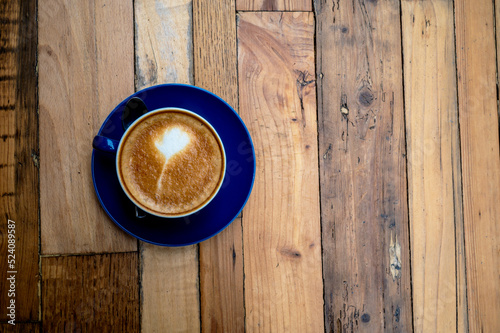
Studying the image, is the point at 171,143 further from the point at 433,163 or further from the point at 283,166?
the point at 433,163

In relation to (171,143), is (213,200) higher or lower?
lower

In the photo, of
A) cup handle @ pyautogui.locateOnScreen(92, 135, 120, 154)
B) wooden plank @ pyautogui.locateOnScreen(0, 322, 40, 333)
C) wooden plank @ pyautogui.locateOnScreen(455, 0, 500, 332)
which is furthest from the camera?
wooden plank @ pyautogui.locateOnScreen(455, 0, 500, 332)

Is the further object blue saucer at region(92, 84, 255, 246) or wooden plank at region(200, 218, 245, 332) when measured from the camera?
wooden plank at region(200, 218, 245, 332)

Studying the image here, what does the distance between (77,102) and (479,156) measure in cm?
120

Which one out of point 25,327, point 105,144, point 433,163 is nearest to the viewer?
point 105,144

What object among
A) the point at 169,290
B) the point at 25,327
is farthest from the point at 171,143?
the point at 25,327

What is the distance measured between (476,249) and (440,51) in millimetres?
611

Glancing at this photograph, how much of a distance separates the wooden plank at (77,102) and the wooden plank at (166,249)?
0.14 ft

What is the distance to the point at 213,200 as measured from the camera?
0.93 meters

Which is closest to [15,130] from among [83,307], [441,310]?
[83,307]

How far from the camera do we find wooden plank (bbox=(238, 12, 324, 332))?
102cm

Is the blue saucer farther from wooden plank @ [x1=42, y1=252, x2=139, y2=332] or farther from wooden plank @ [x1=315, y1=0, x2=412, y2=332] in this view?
wooden plank @ [x1=315, y1=0, x2=412, y2=332]

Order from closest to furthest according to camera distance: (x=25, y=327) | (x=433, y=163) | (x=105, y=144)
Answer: (x=105, y=144)
(x=25, y=327)
(x=433, y=163)

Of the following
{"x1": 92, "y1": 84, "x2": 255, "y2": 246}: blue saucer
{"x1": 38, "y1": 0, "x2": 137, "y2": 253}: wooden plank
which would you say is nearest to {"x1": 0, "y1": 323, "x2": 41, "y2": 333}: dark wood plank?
{"x1": 38, "y1": 0, "x2": 137, "y2": 253}: wooden plank
